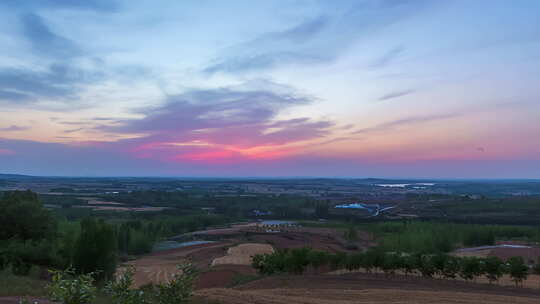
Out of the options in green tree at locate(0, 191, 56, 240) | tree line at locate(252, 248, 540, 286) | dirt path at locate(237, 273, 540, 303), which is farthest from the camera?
green tree at locate(0, 191, 56, 240)

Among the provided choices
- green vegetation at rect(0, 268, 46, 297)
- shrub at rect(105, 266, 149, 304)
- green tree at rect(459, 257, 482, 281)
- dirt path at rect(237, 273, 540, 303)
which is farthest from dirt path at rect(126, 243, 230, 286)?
shrub at rect(105, 266, 149, 304)

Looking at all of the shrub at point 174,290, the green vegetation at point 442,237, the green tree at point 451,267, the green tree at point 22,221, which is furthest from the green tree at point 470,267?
the green tree at point 22,221

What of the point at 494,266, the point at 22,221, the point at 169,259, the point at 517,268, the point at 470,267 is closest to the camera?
the point at 517,268

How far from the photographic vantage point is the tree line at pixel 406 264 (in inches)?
1304

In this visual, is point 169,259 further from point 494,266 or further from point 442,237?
point 442,237

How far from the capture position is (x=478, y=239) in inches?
2977

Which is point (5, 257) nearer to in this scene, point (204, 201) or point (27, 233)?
point (27, 233)

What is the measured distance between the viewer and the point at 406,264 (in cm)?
3672

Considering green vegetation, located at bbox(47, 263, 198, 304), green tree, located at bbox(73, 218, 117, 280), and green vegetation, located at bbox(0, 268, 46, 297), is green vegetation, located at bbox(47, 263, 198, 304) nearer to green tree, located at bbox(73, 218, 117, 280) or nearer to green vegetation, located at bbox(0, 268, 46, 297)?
green vegetation, located at bbox(0, 268, 46, 297)

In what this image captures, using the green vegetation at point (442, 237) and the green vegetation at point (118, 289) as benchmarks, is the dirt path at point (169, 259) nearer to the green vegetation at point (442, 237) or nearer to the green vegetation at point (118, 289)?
the green vegetation at point (442, 237)

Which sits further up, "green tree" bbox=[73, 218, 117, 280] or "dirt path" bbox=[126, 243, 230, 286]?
"green tree" bbox=[73, 218, 117, 280]

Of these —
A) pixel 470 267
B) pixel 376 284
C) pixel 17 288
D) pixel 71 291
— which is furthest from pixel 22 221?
pixel 470 267

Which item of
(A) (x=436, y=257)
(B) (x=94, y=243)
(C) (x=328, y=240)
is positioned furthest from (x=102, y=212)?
(A) (x=436, y=257)

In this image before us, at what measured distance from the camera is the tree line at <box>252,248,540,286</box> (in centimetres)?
3312
